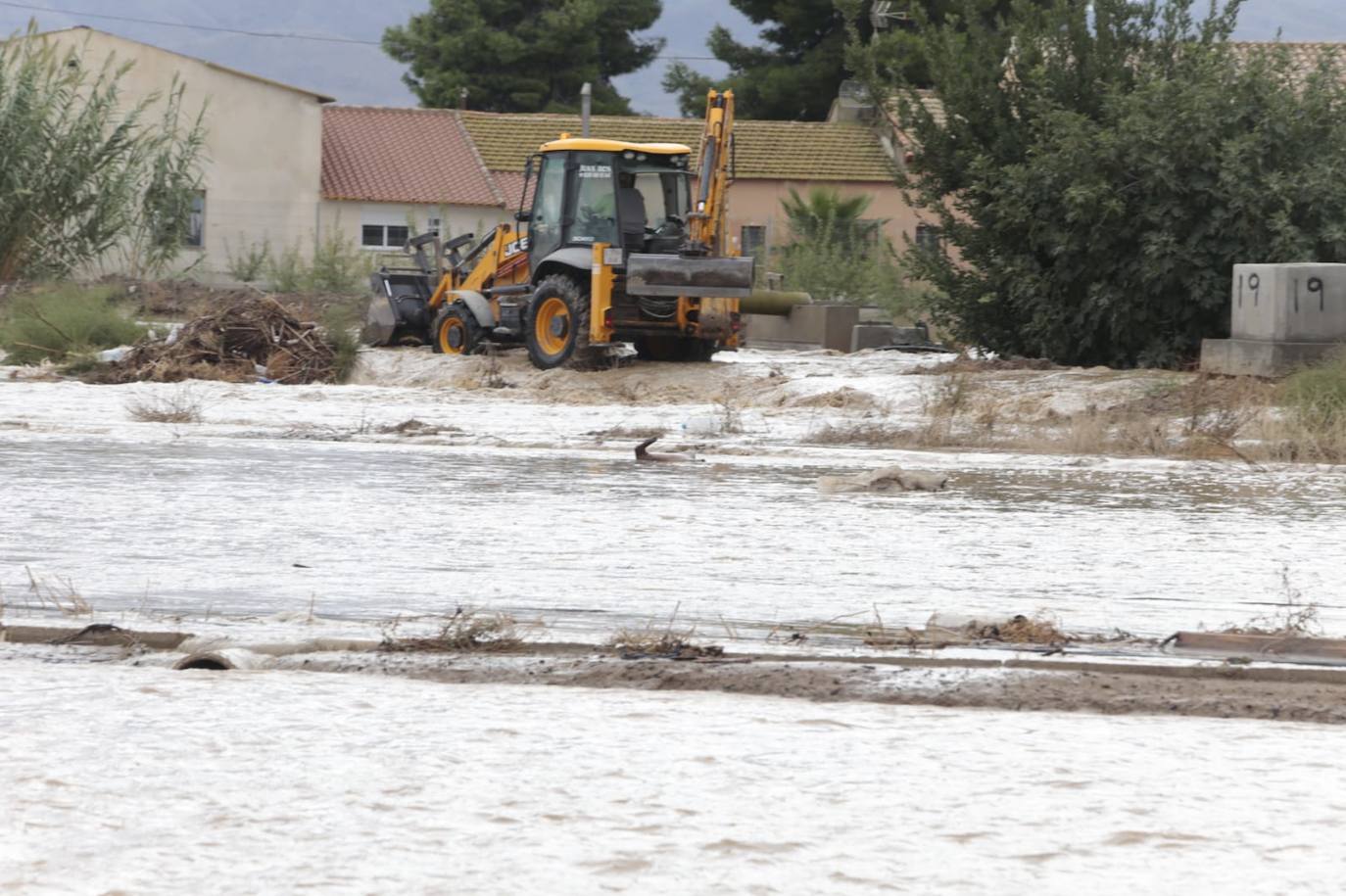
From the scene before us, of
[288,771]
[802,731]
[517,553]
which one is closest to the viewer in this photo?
[288,771]

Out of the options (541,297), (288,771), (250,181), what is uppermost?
(250,181)

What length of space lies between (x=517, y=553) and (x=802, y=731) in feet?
12.5

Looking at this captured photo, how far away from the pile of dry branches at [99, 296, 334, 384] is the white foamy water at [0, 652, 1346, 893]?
51.7 ft

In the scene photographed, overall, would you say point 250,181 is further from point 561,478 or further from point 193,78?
point 561,478

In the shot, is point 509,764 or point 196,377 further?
point 196,377

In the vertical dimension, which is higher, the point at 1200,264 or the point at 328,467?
the point at 1200,264

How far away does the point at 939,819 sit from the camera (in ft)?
15.3

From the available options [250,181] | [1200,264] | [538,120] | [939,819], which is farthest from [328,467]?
[538,120]

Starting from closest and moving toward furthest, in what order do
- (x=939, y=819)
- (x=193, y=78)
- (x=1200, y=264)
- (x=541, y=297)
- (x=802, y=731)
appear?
(x=939, y=819) < (x=802, y=731) < (x=1200, y=264) < (x=541, y=297) < (x=193, y=78)

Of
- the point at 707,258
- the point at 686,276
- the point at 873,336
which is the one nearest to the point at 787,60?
the point at 873,336

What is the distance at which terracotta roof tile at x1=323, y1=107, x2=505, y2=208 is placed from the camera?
4866 centimetres

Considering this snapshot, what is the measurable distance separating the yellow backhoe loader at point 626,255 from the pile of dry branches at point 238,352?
2292mm

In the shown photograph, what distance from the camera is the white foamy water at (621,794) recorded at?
4219 mm

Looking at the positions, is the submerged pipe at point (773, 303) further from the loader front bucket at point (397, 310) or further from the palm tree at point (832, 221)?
the loader front bucket at point (397, 310)
